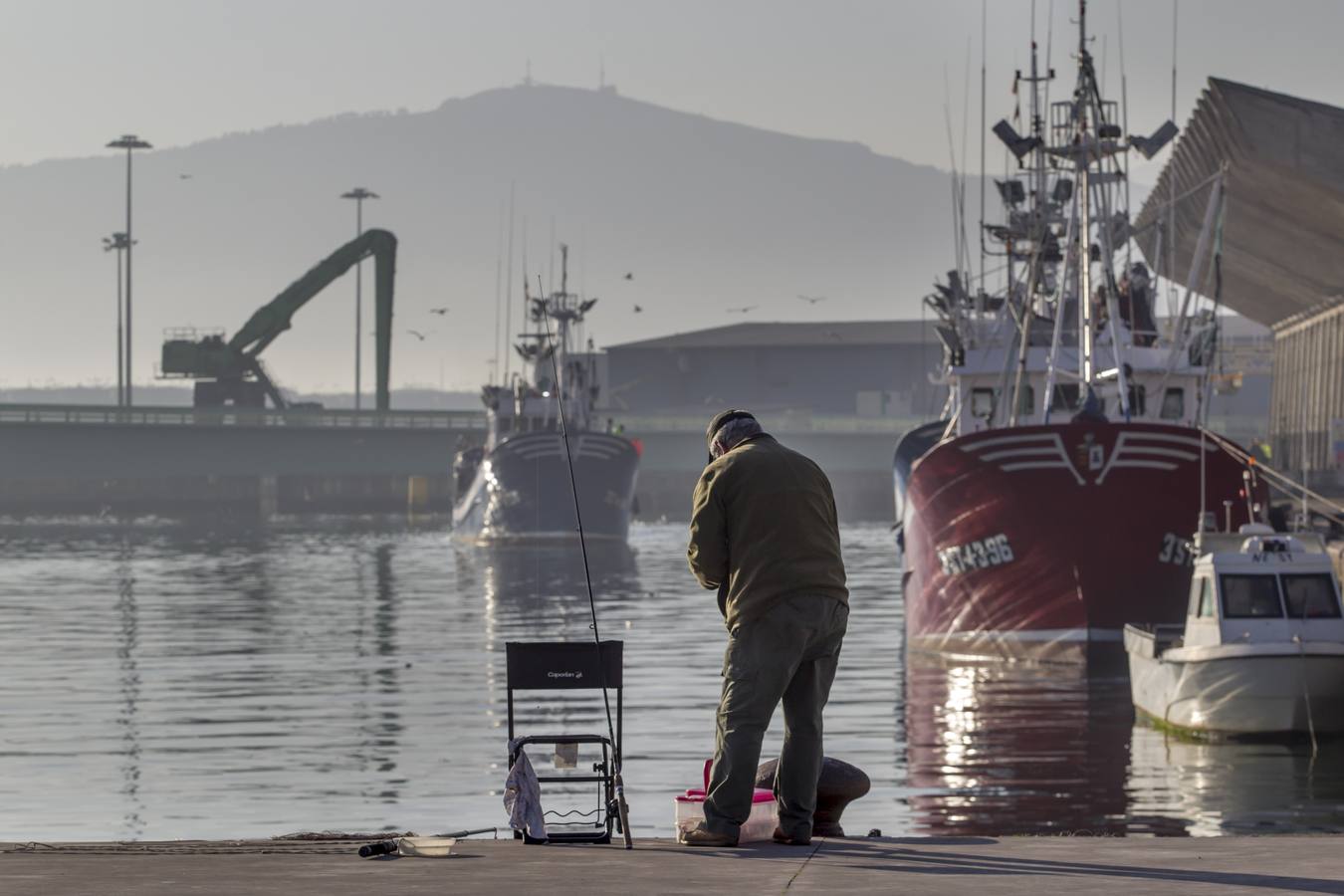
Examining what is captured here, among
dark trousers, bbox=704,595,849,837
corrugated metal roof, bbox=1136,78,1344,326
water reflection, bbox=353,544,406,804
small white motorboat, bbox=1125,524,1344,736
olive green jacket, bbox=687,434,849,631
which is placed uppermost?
corrugated metal roof, bbox=1136,78,1344,326

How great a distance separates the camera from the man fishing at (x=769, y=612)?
1114 centimetres

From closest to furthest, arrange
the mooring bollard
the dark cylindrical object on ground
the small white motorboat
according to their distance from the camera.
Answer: the dark cylindrical object on ground → the mooring bollard → the small white motorboat

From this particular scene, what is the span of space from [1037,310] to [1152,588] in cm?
1364

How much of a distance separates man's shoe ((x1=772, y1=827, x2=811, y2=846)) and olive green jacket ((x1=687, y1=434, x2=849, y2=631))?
3.35ft

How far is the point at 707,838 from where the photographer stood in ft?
36.6

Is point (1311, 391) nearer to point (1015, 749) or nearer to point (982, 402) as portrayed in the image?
point (982, 402)

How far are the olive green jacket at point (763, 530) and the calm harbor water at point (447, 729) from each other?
4.36 m

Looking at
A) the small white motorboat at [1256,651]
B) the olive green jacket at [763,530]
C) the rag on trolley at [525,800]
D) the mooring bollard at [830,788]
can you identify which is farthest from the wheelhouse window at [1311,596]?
the rag on trolley at [525,800]

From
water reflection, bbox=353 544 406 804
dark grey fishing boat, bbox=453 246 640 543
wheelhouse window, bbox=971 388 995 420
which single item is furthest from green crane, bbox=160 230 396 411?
wheelhouse window, bbox=971 388 995 420

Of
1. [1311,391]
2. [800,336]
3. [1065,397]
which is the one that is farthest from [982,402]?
[800,336]

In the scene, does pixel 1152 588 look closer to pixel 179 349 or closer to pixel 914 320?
pixel 179 349

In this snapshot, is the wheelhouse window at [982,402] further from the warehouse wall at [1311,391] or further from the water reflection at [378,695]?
the warehouse wall at [1311,391]

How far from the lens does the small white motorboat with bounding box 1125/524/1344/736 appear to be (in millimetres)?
25844

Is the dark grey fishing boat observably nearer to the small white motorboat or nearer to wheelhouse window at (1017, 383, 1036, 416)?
wheelhouse window at (1017, 383, 1036, 416)
